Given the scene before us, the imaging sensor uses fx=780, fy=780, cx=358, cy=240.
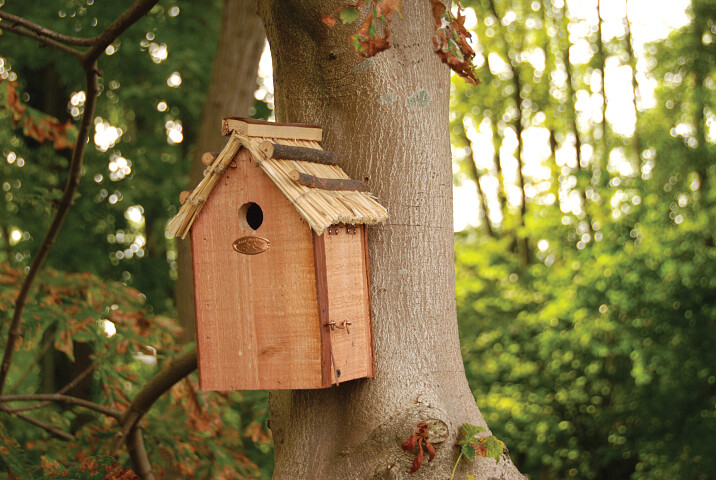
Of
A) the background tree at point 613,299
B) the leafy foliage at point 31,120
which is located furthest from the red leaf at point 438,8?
the background tree at point 613,299

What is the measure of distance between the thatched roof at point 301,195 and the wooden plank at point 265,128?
0.05ft

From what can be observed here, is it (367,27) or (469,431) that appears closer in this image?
(367,27)

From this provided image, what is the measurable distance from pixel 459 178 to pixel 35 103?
30.1ft

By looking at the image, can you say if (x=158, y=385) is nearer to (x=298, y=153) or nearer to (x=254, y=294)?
(x=254, y=294)

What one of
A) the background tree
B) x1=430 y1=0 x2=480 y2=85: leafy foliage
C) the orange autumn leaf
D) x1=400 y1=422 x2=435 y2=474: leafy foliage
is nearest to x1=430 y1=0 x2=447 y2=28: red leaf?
x1=430 y1=0 x2=480 y2=85: leafy foliage

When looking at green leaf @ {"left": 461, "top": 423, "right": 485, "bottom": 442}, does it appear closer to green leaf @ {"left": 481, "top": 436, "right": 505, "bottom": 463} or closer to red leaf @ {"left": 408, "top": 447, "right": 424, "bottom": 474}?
green leaf @ {"left": 481, "top": 436, "right": 505, "bottom": 463}

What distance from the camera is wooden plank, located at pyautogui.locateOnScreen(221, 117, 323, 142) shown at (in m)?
2.16

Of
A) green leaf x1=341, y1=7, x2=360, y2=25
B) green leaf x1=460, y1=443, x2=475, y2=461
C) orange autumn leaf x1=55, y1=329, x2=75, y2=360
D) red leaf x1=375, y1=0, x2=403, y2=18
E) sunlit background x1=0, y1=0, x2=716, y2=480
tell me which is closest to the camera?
red leaf x1=375, y1=0, x2=403, y2=18

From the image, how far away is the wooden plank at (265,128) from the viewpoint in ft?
7.07

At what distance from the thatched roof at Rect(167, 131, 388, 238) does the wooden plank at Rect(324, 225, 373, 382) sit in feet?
0.27

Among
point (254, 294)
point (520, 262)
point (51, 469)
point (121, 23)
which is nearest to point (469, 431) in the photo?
point (254, 294)

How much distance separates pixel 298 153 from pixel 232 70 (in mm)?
4210

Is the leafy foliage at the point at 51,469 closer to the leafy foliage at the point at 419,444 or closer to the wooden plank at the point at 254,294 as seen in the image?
the wooden plank at the point at 254,294

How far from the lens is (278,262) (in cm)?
214
